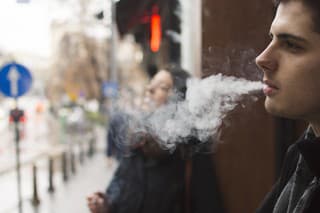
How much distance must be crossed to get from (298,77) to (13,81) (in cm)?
299

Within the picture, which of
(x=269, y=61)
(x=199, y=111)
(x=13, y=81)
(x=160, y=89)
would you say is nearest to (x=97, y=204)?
(x=160, y=89)

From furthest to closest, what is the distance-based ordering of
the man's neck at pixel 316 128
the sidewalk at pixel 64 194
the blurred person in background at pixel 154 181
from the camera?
the sidewalk at pixel 64 194
the blurred person in background at pixel 154 181
the man's neck at pixel 316 128

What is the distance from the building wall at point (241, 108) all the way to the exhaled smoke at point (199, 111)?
0.11 ft

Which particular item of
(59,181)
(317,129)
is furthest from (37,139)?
(317,129)

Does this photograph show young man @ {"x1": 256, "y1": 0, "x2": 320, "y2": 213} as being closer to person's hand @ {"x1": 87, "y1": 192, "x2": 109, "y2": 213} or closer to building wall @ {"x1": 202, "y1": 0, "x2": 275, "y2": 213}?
building wall @ {"x1": 202, "y1": 0, "x2": 275, "y2": 213}

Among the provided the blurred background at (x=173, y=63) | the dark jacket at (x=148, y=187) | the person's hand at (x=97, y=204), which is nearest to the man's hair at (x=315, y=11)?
the blurred background at (x=173, y=63)

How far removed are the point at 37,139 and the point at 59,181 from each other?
343 cm

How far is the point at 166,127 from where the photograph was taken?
1.37 meters

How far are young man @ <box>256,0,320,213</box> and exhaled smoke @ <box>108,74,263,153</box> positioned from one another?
22cm

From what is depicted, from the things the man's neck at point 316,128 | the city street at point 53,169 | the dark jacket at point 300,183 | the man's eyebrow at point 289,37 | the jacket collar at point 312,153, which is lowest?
the city street at point 53,169

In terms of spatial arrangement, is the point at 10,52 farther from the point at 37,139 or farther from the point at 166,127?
the point at 37,139

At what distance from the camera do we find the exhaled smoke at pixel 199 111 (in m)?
1.13

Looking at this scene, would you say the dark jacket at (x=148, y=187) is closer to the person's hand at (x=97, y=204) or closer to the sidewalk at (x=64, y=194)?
the person's hand at (x=97, y=204)

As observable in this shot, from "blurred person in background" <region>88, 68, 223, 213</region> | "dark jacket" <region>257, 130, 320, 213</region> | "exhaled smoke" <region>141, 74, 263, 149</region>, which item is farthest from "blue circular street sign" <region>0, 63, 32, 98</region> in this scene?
"dark jacket" <region>257, 130, 320, 213</region>
